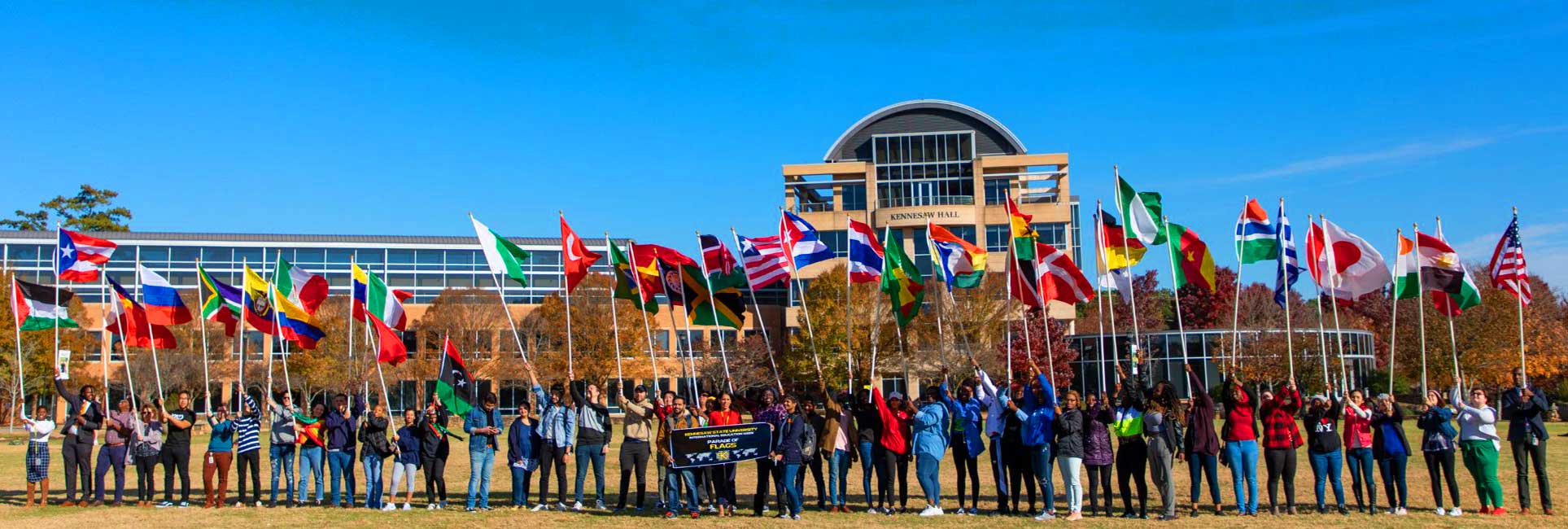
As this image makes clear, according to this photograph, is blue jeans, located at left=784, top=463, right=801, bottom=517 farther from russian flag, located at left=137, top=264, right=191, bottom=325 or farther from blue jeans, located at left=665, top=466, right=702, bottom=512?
russian flag, located at left=137, top=264, right=191, bottom=325

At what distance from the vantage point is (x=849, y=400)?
16828 millimetres

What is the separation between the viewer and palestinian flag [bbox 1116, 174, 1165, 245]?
21.6 m

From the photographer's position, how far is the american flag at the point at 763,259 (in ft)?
77.5

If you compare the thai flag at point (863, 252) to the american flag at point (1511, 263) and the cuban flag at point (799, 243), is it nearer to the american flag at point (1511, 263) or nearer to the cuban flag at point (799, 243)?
the cuban flag at point (799, 243)

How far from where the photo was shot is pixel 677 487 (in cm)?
1566

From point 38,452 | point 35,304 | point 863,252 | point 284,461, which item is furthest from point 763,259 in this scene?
point 35,304

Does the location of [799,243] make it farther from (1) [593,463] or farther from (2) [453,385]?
(1) [593,463]

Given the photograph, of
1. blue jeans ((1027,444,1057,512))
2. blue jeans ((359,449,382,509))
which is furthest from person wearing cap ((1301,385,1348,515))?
blue jeans ((359,449,382,509))

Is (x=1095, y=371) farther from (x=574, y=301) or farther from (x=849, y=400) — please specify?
(x=849, y=400)

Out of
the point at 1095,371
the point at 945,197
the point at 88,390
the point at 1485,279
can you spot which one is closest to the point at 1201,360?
the point at 1095,371

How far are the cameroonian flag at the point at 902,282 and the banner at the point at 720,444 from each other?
284 inches

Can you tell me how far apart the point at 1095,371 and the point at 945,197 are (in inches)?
600

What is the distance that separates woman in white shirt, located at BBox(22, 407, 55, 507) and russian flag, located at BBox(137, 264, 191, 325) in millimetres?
6649

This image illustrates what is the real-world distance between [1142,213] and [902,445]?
8381mm
